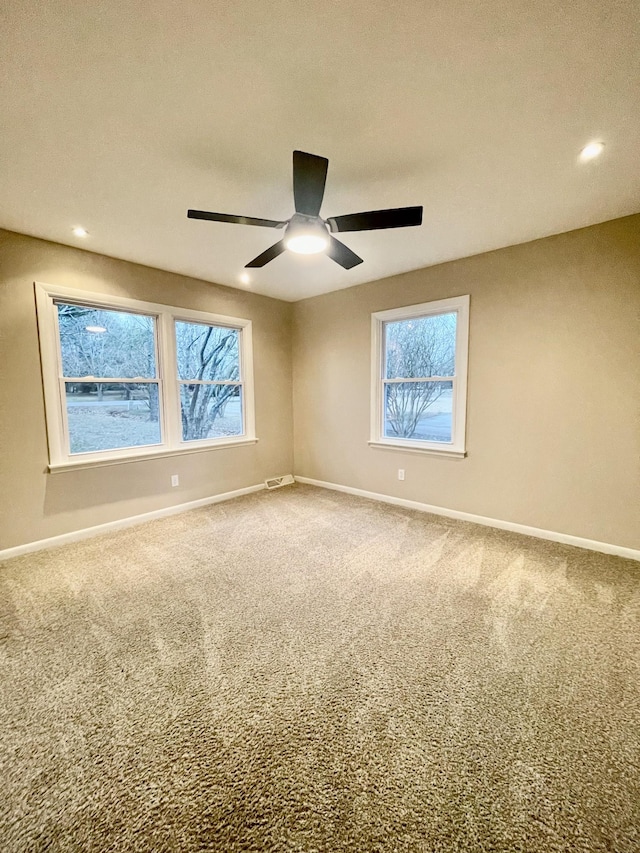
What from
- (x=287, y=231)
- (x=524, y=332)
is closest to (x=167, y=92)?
(x=287, y=231)

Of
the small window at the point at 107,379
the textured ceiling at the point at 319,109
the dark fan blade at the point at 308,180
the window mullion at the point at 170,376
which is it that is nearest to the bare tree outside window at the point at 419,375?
the textured ceiling at the point at 319,109

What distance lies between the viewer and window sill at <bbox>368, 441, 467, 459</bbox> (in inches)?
141

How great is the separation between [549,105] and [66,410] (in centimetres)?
A: 394

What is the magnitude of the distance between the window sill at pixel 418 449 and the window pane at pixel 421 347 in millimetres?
788

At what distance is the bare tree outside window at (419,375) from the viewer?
12.0 feet

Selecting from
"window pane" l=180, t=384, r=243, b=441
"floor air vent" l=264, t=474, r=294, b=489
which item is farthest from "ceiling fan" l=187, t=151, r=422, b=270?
"floor air vent" l=264, t=474, r=294, b=489

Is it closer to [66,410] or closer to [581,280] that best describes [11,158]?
[66,410]

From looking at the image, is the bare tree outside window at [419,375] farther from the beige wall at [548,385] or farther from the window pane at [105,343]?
the window pane at [105,343]

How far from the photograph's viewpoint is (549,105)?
1.58m

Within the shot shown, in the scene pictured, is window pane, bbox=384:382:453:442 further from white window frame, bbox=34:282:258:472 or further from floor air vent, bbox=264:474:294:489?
white window frame, bbox=34:282:258:472

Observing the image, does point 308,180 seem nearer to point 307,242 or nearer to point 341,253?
point 307,242

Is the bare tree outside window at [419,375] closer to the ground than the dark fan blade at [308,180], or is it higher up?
closer to the ground

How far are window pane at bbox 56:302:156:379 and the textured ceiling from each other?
786 mm

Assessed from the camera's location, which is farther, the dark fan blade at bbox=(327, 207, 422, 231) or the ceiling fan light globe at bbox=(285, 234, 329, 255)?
the ceiling fan light globe at bbox=(285, 234, 329, 255)
